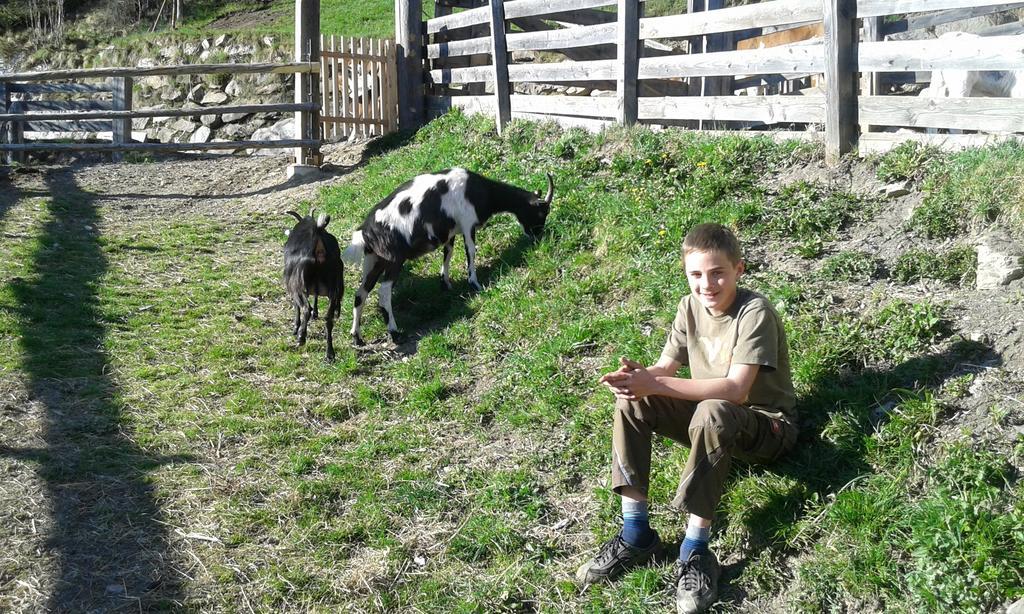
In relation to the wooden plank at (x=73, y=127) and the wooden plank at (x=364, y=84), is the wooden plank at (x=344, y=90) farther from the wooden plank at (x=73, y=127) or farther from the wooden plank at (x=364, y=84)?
the wooden plank at (x=73, y=127)

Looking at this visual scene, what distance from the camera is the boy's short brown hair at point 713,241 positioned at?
3.83 m

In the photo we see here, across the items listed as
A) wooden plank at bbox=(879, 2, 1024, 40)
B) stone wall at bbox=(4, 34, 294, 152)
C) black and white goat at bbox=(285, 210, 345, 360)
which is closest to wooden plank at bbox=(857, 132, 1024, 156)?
wooden plank at bbox=(879, 2, 1024, 40)

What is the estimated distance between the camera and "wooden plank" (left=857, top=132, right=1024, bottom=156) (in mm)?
6027

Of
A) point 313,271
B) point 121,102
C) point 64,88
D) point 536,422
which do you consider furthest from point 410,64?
point 536,422

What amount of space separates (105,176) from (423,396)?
961 cm

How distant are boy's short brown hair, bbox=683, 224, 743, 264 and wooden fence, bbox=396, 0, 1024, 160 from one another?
3.22 metres

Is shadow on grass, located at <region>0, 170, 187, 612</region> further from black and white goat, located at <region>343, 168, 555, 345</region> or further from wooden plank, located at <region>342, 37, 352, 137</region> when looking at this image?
wooden plank, located at <region>342, 37, 352, 137</region>

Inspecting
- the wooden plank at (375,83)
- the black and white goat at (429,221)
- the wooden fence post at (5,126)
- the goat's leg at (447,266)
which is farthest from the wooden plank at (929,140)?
the wooden fence post at (5,126)

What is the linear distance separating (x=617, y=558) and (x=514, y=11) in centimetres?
846

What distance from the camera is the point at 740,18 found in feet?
25.2

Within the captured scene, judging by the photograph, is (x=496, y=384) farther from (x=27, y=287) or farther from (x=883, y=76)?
(x=27, y=287)

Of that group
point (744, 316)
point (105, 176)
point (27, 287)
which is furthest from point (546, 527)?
point (105, 176)

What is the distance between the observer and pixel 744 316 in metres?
3.83

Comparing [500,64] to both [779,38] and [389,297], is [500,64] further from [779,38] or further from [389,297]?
[389,297]
